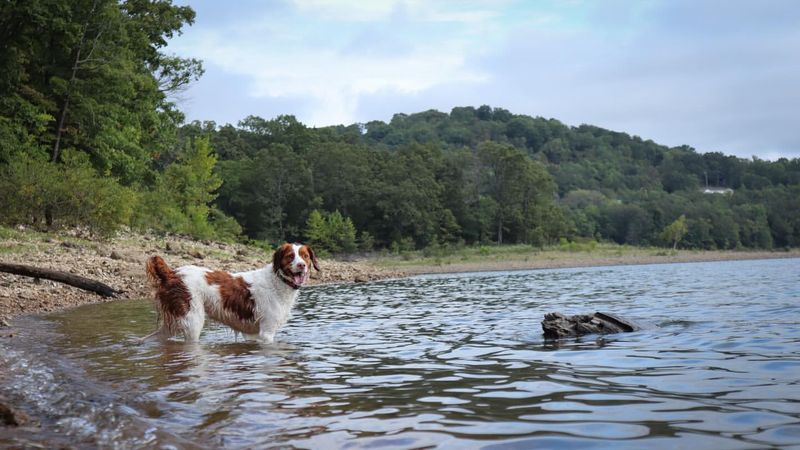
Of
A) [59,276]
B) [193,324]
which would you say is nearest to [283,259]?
[193,324]

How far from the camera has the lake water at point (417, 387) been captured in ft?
13.6

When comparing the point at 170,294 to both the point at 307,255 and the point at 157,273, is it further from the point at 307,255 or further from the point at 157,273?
the point at 307,255

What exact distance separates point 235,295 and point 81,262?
11.8 metres

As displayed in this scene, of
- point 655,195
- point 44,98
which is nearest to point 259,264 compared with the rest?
point 44,98

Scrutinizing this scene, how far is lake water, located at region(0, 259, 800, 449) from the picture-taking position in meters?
4.16

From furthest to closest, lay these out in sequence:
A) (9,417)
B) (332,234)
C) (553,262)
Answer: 1. (332,234)
2. (553,262)
3. (9,417)

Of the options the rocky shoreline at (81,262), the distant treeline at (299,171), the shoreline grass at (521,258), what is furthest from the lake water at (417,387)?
the shoreline grass at (521,258)

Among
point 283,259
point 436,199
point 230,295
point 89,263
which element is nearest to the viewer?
point 230,295

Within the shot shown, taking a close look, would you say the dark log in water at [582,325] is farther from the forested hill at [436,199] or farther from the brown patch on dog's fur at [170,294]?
the forested hill at [436,199]

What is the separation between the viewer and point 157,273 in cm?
861

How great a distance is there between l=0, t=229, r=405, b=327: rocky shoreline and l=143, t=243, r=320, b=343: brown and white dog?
12.1ft

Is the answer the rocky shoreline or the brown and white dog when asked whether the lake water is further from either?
the rocky shoreline

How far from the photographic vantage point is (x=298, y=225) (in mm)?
89625

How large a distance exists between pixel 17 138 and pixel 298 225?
61.0 m
